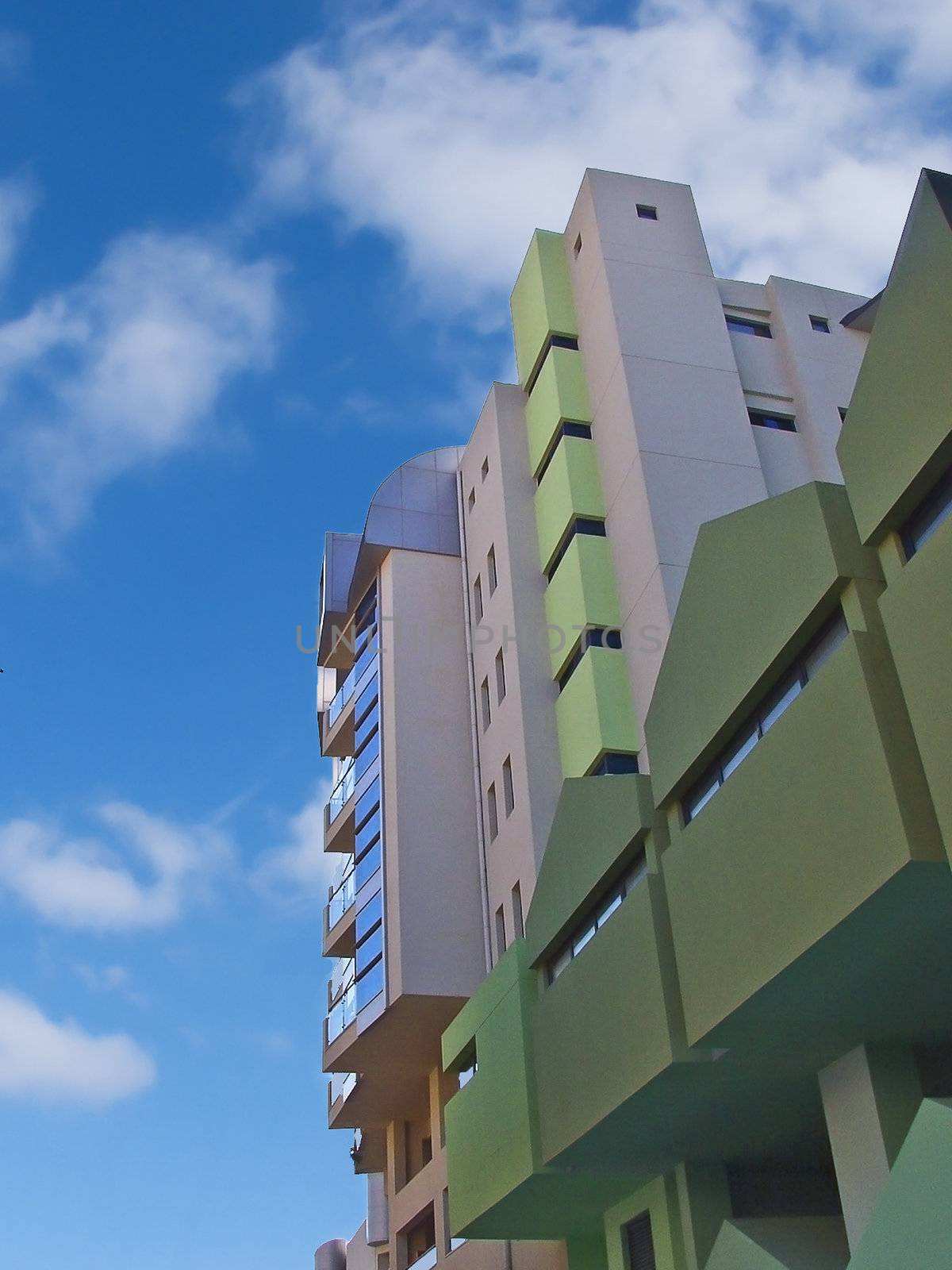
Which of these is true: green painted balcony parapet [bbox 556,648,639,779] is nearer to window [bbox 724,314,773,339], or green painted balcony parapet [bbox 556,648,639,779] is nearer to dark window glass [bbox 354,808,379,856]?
dark window glass [bbox 354,808,379,856]

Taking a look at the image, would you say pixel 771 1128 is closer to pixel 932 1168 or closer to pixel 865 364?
pixel 932 1168

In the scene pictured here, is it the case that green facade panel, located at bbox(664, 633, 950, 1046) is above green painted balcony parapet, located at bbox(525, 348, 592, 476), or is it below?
below

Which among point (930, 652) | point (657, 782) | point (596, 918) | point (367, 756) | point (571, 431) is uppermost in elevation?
point (571, 431)

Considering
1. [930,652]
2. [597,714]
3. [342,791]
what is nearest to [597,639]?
[597,714]

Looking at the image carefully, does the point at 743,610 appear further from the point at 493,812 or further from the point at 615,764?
the point at 493,812

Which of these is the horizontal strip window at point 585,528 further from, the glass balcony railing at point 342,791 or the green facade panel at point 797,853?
the green facade panel at point 797,853

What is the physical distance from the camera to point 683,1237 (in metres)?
20.1

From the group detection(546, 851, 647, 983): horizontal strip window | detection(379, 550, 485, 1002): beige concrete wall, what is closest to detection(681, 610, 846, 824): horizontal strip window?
detection(546, 851, 647, 983): horizontal strip window

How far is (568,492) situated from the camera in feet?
110

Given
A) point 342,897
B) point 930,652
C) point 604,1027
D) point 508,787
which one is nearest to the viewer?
point 930,652

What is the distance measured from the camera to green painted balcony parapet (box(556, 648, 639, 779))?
29625mm

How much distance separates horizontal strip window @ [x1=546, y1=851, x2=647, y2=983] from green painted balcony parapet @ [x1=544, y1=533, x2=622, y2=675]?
A: 10.5 metres

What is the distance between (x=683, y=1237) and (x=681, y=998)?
19.6 ft

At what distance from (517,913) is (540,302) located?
1750 centimetres
